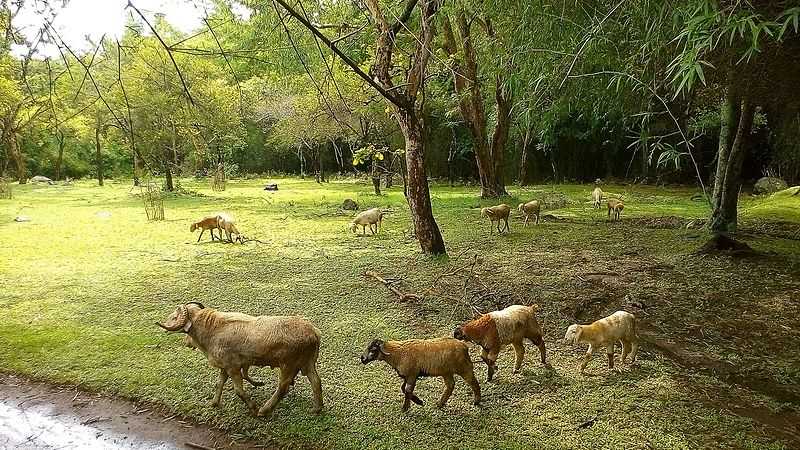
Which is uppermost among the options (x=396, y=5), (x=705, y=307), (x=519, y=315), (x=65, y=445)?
(x=396, y=5)

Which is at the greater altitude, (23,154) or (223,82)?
(223,82)

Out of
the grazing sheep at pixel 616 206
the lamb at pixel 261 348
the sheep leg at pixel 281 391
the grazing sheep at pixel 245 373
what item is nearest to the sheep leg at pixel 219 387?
the lamb at pixel 261 348

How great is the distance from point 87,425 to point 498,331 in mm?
2597

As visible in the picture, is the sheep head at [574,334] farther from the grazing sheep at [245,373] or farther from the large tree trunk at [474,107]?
the large tree trunk at [474,107]

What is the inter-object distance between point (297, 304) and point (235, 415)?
2082 millimetres

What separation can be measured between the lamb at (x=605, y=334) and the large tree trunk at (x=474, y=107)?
7902 millimetres

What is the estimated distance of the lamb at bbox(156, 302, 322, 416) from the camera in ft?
10.1

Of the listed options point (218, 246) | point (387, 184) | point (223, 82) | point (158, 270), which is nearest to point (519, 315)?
point (158, 270)

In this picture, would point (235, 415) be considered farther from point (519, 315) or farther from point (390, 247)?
point (390, 247)

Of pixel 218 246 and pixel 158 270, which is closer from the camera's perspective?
pixel 158 270

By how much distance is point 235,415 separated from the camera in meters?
3.18

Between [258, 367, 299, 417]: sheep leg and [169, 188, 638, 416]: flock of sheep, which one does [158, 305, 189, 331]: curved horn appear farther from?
[258, 367, 299, 417]: sheep leg

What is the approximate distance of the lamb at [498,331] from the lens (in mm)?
3303

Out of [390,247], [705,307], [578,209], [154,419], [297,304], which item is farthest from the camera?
[578,209]
